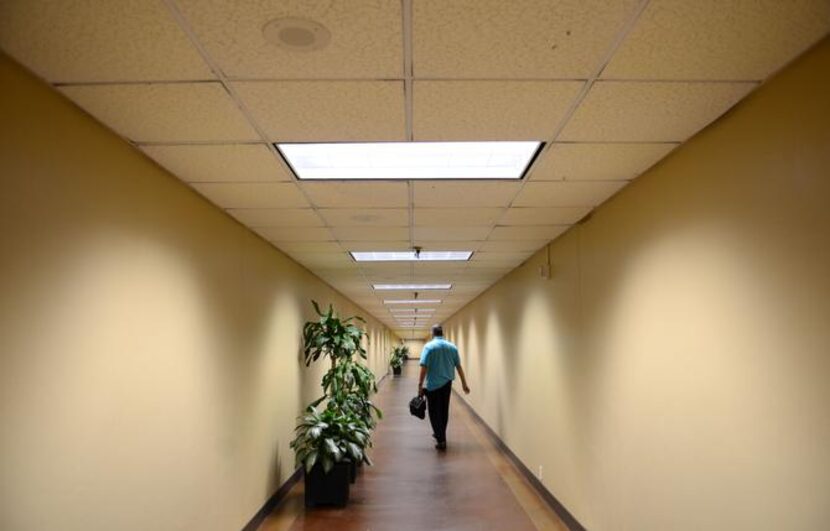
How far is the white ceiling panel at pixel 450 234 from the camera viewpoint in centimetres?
400

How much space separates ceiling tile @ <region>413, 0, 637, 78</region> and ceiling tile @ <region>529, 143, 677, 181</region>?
705 mm

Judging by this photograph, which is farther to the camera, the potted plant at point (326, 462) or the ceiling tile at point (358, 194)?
the potted plant at point (326, 462)

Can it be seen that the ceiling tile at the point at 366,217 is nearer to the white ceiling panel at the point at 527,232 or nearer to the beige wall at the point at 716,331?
the white ceiling panel at the point at 527,232

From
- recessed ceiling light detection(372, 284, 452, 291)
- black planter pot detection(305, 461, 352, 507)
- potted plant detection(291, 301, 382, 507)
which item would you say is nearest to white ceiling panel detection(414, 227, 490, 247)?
potted plant detection(291, 301, 382, 507)

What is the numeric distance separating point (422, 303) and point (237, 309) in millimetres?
7325

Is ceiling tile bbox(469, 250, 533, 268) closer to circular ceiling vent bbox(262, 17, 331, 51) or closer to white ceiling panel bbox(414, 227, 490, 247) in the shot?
white ceiling panel bbox(414, 227, 490, 247)

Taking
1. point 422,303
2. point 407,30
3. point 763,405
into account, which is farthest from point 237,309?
point 422,303

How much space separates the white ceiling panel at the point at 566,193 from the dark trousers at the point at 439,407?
4.12m

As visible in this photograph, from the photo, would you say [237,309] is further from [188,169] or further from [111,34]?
[111,34]

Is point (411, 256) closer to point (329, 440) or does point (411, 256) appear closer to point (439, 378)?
point (329, 440)

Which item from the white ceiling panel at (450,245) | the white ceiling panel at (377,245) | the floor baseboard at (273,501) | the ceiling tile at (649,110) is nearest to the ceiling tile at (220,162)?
the ceiling tile at (649,110)

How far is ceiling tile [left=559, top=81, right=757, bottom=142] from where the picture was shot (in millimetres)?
1820

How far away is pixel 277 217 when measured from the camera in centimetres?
361

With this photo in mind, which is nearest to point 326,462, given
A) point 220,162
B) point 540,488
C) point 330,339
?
point 330,339
